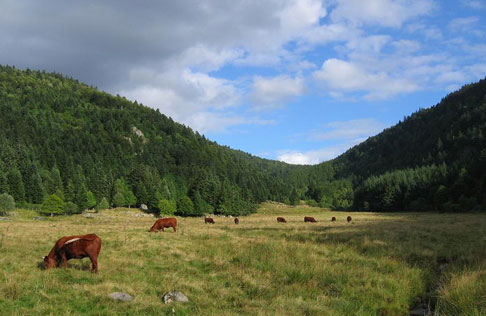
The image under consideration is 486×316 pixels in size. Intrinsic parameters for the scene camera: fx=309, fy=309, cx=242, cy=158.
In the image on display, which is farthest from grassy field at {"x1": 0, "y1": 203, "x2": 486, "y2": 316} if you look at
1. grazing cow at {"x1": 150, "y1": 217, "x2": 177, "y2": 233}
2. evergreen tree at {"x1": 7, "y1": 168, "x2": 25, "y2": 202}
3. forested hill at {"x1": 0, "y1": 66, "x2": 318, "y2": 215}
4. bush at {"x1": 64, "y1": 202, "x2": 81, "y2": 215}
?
evergreen tree at {"x1": 7, "y1": 168, "x2": 25, "y2": 202}

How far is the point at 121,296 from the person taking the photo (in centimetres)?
1034

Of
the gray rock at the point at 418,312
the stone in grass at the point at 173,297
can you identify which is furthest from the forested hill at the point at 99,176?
the gray rock at the point at 418,312

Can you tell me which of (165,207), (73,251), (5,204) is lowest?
(165,207)

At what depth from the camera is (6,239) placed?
1941 cm

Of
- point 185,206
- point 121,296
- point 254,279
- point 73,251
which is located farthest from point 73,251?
point 185,206

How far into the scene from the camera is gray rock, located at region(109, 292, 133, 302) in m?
10.2

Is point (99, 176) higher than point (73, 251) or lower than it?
higher

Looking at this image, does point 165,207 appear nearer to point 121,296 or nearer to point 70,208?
point 70,208

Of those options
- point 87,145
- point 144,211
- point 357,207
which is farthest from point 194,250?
point 87,145

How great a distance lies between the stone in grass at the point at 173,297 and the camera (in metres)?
10.3

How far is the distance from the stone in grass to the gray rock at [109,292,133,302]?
113cm

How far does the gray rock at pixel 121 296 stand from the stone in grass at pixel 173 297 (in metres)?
1.13

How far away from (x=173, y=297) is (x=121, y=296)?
173 cm

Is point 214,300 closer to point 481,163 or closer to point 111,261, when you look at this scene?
point 111,261
